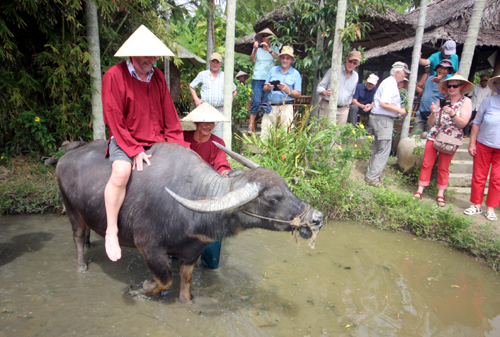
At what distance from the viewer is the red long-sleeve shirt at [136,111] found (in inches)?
94.9

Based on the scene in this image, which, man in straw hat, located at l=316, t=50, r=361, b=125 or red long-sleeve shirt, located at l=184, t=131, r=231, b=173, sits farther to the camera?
man in straw hat, located at l=316, t=50, r=361, b=125

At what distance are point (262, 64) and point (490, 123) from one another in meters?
3.70

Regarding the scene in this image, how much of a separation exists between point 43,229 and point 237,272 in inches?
101

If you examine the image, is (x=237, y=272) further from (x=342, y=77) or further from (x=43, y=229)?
(x=342, y=77)

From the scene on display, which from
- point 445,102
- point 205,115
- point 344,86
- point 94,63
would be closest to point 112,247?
point 205,115

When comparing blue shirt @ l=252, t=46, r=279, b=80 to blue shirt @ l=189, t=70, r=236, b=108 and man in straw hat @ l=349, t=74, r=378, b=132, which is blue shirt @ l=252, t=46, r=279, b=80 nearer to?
blue shirt @ l=189, t=70, r=236, b=108

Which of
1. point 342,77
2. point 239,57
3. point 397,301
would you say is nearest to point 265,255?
point 397,301

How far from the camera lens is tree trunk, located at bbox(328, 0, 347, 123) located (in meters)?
4.72

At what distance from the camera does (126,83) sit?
2.47 meters

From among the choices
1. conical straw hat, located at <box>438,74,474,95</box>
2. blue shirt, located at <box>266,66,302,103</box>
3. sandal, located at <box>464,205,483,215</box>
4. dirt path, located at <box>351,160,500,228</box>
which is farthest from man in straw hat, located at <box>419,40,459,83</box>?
blue shirt, located at <box>266,66,302,103</box>

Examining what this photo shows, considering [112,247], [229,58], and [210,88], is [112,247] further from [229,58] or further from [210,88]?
[210,88]

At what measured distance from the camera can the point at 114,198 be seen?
244 centimetres

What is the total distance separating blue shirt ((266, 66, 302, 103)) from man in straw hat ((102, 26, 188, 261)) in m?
3.02

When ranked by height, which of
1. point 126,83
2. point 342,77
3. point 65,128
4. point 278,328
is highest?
point 342,77
